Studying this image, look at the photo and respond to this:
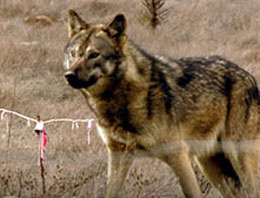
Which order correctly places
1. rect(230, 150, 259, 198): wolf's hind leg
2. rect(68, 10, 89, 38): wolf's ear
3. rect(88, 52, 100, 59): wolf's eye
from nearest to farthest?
rect(88, 52, 100, 59): wolf's eye
rect(68, 10, 89, 38): wolf's ear
rect(230, 150, 259, 198): wolf's hind leg

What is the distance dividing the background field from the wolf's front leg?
18 centimetres

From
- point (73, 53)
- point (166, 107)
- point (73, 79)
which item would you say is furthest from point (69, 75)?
point (166, 107)

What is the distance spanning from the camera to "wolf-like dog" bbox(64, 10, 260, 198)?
5848mm

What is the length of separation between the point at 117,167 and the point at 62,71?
25.6ft

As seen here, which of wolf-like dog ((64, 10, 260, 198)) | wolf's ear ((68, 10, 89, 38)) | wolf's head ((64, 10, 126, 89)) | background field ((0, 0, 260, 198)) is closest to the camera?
wolf's head ((64, 10, 126, 89))

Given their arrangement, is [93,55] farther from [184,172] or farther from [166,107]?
[184,172]

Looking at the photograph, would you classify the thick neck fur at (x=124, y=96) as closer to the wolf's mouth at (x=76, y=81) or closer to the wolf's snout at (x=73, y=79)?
the wolf's mouth at (x=76, y=81)

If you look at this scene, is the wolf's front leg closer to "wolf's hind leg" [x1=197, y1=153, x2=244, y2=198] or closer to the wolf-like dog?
the wolf-like dog

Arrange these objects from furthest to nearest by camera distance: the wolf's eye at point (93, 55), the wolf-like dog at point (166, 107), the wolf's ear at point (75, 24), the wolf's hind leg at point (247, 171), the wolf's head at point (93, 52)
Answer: the wolf's hind leg at point (247, 171)
the wolf's ear at point (75, 24)
the wolf-like dog at point (166, 107)
the wolf's eye at point (93, 55)
the wolf's head at point (93, 52)

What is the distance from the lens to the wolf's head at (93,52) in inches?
217

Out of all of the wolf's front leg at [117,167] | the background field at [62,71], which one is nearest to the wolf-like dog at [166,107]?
the wolf's front leg at [117,167]

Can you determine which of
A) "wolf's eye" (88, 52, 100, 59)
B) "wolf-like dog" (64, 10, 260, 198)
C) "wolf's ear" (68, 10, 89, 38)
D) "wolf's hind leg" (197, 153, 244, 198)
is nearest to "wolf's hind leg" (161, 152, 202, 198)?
"wolf-like dog" (64, 10, 260, 198)

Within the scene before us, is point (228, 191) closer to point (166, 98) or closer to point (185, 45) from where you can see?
point (166, 98)

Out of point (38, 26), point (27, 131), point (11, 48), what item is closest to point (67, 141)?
point (27, 131)
